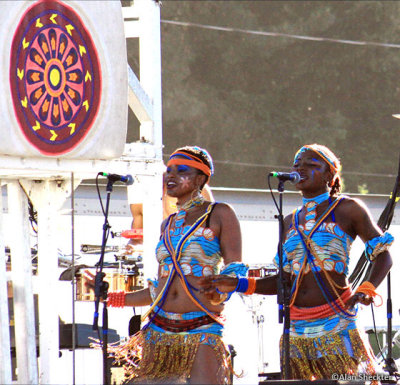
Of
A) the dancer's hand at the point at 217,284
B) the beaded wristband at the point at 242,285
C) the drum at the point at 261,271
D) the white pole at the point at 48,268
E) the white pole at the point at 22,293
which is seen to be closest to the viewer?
the dancer's hand at the point at 217,284

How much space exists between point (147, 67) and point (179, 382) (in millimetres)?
2716

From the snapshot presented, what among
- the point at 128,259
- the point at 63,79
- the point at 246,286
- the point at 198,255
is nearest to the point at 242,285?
the point at 246,286

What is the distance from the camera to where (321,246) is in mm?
4781

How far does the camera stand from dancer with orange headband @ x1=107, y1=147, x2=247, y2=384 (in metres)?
4.63

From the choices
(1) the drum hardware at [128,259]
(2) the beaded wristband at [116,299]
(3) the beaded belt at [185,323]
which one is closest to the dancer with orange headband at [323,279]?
(3) the beaded belt at [185,323]

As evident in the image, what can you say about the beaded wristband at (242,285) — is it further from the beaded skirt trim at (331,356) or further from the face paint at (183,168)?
the face paint at (183,168)

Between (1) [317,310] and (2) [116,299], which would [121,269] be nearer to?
(2) [116,299]

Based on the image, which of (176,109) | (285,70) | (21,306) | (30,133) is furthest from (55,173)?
(285,70)

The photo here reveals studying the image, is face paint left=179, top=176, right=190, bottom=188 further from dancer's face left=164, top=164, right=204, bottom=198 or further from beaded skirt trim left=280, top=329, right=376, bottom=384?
beaded skirt trim left=280, top=329, right=376, bottom=384

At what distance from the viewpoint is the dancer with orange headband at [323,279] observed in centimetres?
463

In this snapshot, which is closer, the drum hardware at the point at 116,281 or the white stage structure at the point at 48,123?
the white stage structure at the point at 48,123

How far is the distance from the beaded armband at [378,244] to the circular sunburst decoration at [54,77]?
65.9 inches

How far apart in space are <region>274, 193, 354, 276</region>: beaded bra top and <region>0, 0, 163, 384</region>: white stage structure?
3.81ft

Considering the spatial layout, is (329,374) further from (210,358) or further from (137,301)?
(137,301)
